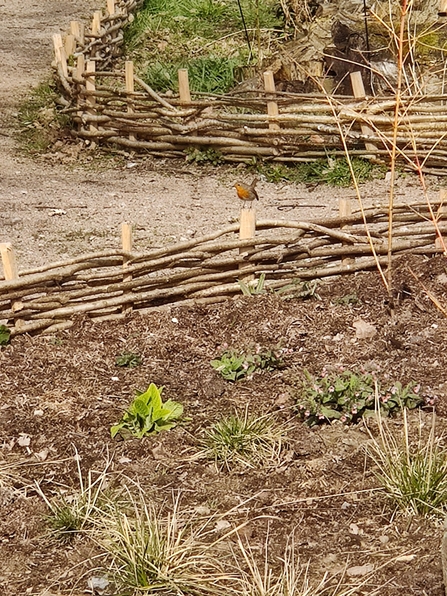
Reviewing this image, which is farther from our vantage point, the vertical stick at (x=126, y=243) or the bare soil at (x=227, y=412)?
the vertical stick at (x=126, y=243)

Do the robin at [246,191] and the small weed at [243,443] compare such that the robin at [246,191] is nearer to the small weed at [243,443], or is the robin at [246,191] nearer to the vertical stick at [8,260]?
the vertical stick at [8,260]

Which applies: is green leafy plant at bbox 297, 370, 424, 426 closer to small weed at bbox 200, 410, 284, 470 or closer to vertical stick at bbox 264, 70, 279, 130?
small weed at bbox 200, 410, 284, 470

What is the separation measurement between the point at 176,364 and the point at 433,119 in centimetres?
380

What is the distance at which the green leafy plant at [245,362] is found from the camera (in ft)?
12.6

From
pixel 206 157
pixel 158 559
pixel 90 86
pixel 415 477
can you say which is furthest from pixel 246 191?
pixel 158 559

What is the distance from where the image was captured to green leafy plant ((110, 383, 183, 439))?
343 cm

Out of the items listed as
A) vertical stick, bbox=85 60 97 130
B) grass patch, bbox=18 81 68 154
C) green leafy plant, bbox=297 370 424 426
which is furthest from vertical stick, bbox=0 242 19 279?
grass patch, bbox=18 81 68 154

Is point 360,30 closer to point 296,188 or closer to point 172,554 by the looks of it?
point 296,188

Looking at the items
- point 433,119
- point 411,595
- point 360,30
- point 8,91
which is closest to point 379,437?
point 411,595

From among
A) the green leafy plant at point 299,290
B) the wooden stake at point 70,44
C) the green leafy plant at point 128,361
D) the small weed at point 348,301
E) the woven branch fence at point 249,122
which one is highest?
the wooden stake at point 70,44

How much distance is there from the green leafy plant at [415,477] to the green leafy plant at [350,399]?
0.36 metres

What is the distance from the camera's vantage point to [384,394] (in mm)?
3504

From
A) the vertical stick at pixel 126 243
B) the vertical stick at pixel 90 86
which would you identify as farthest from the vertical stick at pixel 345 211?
the vertical stick at pixel 90 86

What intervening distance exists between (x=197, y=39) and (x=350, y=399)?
8.91m
